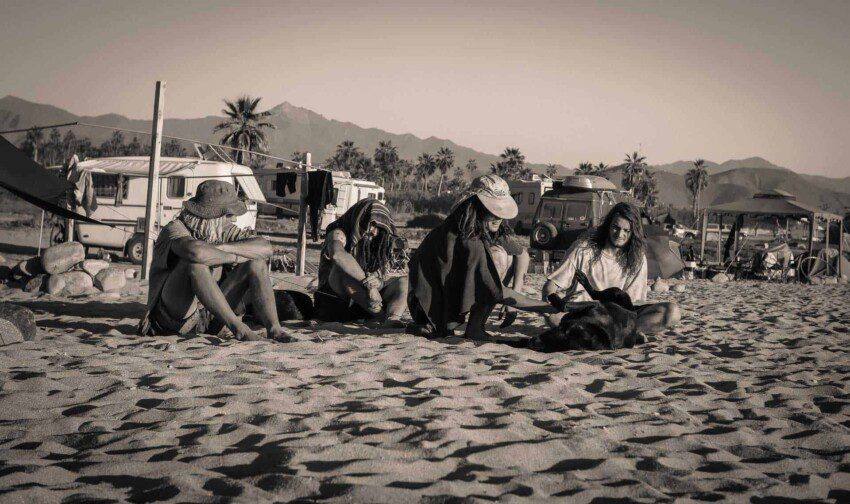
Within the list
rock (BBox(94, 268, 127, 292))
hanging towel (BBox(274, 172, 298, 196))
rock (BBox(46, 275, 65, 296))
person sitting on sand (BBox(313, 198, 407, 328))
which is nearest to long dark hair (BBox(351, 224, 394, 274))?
person sitting on sand (BBox(313, 198, 407, 328))

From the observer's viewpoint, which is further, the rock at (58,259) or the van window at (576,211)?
the van window at (576,211)

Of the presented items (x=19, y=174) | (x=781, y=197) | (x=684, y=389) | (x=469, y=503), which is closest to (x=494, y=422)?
(x=469, y=503)

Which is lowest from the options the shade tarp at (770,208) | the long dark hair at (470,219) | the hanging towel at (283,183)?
the long dark hair at (470,219)

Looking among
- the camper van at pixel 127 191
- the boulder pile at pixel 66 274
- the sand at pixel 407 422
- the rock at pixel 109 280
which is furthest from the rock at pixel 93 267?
the camper van at pixel 127 191

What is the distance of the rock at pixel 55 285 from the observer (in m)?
7.57

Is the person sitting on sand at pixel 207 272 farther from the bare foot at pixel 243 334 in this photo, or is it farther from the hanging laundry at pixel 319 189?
the hanging laundry at pixel 319 189

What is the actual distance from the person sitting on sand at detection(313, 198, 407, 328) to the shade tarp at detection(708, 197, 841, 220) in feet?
51.9

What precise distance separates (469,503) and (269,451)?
832 mm

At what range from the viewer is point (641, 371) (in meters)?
4.08

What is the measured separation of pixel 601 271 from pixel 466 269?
1259mm

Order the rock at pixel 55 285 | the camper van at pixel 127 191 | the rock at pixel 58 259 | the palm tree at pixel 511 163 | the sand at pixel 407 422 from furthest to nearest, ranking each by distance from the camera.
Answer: the palm tree at pixel 511 163 → the camper van at pixel 127 191 → the rock at pixel 58 259 → the rock at pixel 55 285 → the sand at pixel 407 422

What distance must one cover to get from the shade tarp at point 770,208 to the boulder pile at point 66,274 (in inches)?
637

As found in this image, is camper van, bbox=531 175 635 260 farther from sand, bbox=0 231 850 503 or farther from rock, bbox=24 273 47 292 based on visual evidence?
sand, bbox=0 231 850 503

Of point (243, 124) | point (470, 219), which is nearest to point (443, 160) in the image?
point (243, 124)
